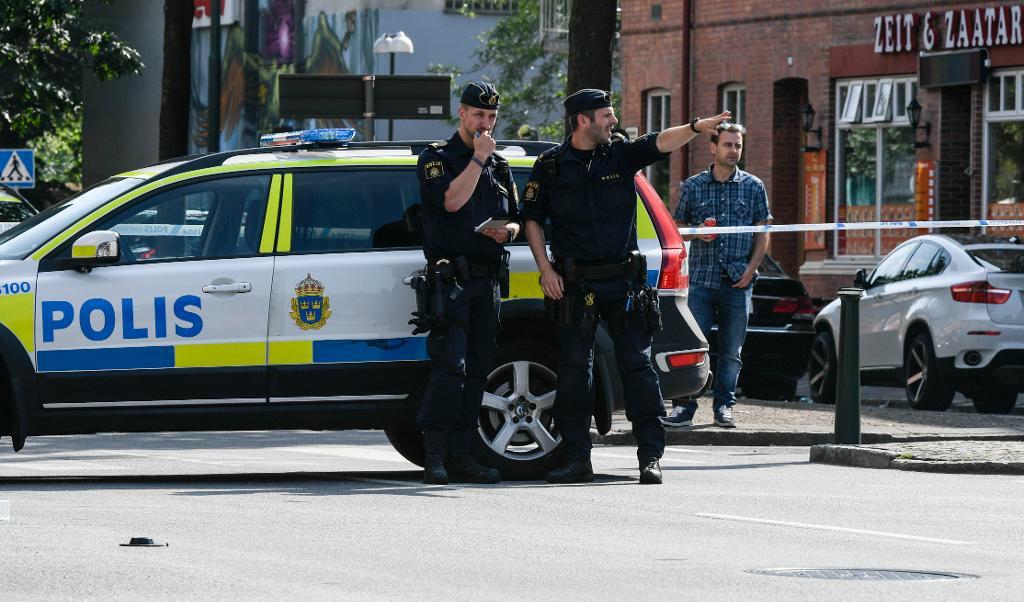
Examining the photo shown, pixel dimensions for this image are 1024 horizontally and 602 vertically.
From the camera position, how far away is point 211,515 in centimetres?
949

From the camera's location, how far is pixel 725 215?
14508 millimetres

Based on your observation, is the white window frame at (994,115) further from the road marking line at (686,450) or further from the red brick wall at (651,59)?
the road marking line at (686,450)

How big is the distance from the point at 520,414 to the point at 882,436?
364cm

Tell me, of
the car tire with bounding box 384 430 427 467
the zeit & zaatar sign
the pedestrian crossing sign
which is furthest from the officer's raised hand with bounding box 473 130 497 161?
the pedestrian crossing sign

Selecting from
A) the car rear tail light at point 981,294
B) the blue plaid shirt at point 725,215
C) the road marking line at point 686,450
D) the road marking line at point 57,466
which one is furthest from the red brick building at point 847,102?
the road marking line at point 57,466

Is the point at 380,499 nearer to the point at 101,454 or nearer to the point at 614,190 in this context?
the point at 614,190

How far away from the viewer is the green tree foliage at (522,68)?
46.6 m

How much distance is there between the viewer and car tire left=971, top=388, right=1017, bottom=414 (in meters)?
19.0

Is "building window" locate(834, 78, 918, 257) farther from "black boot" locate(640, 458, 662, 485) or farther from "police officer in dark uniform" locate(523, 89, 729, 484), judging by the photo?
"police officer in dark uniform" locate(523, 89, 729, 484)

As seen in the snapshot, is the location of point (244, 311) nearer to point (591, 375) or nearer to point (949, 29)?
point (591, 375)

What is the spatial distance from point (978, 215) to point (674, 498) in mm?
18828

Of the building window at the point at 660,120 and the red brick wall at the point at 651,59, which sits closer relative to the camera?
the red brick wall at the point at 651,59

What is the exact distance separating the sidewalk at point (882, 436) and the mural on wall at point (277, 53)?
33.3 m

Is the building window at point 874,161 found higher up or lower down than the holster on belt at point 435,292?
higher up
